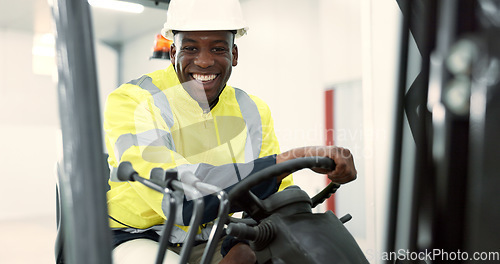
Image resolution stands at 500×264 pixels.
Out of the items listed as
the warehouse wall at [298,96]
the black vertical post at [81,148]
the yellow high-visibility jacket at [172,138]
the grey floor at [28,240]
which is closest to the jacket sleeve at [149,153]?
the yellow high-visibility jacket at [172,138]

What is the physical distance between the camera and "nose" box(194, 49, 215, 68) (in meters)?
1.48

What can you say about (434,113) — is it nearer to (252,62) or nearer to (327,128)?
(327,128)

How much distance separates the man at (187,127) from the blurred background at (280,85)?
0.24m

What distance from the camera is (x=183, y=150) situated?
145 cm

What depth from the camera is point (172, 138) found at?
139cm

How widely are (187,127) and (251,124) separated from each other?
0.90ft

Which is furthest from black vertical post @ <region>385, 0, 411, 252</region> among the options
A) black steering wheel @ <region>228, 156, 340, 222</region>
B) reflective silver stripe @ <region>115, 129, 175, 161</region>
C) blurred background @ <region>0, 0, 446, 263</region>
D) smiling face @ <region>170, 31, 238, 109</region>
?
smiling face @ <region>170, 31, 238, 109</region>

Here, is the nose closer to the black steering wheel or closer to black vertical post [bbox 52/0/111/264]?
the black steering wheel

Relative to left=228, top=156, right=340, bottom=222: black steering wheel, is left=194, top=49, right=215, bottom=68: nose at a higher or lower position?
higher

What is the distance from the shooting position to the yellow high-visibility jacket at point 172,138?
3.64 feet

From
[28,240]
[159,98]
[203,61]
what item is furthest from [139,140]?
[28,240]

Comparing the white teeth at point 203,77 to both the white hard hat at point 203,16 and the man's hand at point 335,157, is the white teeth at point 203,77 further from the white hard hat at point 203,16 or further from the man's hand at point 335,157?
the man's hand at point 335,157

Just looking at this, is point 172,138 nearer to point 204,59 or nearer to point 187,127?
point 187,127

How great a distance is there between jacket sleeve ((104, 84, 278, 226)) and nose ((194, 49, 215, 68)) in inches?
8.0
